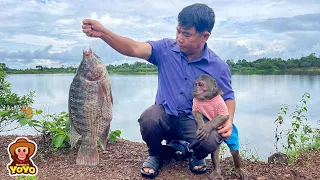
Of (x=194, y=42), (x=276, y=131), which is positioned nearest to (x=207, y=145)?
(x=194, y=42)

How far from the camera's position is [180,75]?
14.9 feet

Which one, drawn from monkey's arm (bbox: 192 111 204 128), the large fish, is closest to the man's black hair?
monkey's arm (bbox: 192 111 204 128)

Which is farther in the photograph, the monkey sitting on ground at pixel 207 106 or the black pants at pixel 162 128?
the black pants at pixel 162 128

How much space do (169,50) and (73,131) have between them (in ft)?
4.74

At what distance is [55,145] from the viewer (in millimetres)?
5078

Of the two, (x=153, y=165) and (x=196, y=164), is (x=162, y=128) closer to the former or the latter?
(x=153, y=165)

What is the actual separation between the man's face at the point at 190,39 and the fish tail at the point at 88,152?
138 cm

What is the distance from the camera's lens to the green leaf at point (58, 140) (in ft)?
16.5

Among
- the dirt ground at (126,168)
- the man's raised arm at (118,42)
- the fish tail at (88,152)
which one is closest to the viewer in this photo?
the man's raised arm at (118,42)

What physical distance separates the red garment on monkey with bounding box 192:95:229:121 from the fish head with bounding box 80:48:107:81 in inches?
44.8

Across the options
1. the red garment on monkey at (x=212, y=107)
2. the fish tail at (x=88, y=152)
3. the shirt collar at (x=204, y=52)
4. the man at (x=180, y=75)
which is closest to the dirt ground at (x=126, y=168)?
the man at (x=180, y=75)

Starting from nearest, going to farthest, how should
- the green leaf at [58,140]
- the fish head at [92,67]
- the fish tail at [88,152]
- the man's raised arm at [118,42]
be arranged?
the fish head at [92,67]
the man's raised arm at [118,42]
the fish tail at [88,152]
the green leaf at [58,140]

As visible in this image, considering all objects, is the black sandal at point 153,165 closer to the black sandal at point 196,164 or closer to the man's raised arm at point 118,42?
the black sandal at point 196,164

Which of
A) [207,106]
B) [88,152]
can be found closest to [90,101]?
[88,152]
